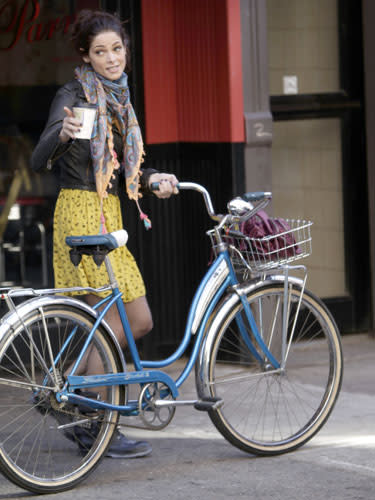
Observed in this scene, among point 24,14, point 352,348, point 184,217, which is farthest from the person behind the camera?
point 352,348

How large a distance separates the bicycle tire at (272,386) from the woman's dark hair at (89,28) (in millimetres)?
1332

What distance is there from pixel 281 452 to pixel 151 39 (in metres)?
3.00

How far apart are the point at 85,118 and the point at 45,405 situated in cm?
117

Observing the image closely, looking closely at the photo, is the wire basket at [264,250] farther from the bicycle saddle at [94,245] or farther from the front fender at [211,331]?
the bicycle saddle at [94,245]

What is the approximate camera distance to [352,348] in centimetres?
740

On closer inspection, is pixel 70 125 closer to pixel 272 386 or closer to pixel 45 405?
pixel 45 405

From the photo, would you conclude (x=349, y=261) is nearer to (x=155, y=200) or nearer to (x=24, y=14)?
(x=155, y=200)

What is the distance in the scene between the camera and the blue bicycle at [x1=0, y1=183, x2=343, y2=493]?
431cm

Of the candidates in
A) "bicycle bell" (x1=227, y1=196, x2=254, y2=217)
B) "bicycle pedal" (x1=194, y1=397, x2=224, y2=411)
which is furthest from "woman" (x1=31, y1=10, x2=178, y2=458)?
"bicycle pedal" (x1=194, y1=397, x2=224, y2=411)

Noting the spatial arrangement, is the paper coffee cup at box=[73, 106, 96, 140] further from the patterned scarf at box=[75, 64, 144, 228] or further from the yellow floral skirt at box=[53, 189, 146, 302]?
the yellow floral skirt at box=[53, 189, 146, 302]

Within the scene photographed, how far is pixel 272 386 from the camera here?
5.13 meters

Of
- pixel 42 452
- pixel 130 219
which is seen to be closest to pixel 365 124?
pixel 130 219

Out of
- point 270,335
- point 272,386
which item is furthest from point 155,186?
point 272,386

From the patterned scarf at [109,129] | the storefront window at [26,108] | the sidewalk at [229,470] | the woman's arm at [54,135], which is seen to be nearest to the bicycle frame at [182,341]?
the sidewalk at [229,470]
